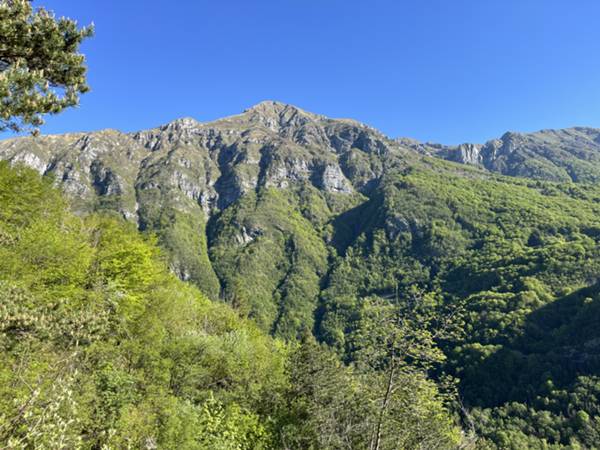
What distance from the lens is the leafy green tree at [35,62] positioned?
9617mm

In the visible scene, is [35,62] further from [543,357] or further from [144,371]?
[543,357]

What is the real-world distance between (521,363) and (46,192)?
160445 mm

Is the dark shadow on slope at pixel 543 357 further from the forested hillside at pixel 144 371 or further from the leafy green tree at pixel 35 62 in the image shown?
the leafy green tree at pixel 35 62

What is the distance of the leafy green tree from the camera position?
31.6ft

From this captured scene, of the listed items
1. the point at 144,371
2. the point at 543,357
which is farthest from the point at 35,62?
the point at 543,357

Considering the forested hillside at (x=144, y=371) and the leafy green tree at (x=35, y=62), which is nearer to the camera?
the leafy green tree at (x=35, y=62)

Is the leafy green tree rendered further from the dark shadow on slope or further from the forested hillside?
the dark shadow on slope

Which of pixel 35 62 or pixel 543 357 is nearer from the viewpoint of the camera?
pixel 35 62

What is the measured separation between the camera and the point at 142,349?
24.7 metres

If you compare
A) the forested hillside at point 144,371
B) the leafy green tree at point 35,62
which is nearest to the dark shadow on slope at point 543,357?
the forested hillside at point 144,371

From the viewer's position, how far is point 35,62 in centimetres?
1127

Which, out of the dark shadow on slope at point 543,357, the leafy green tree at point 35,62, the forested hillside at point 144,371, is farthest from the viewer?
the dark shadow on slope at point 543,357

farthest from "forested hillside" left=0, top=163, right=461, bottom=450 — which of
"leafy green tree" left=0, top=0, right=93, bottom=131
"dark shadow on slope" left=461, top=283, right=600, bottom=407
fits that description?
"dark shadow on slope" left=461, top=283, right=600, bottom=407

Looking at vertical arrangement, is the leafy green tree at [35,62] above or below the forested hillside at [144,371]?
above
